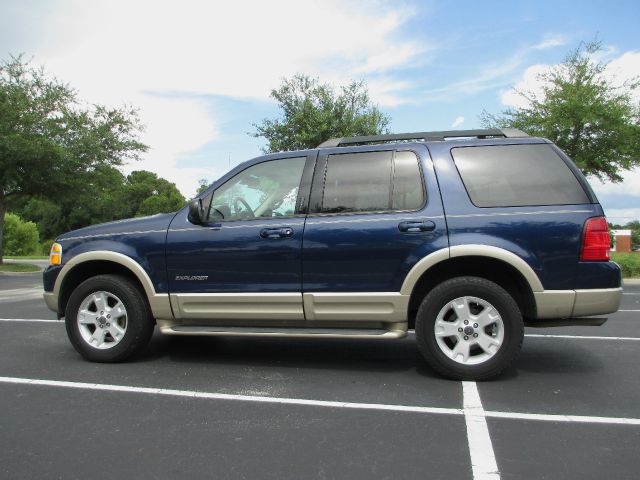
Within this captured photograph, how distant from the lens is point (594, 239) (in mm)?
4031

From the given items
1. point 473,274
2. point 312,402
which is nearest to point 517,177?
point 473,274

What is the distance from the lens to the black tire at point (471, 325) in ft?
13.5

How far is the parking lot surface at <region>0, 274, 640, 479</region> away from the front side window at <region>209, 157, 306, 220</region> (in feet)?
4.61

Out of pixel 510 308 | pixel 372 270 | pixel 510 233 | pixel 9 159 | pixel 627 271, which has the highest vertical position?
pixel 9 159

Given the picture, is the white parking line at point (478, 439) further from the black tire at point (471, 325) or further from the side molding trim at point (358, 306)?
the side molding trim at point (358, 306)

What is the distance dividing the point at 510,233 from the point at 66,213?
3069 inches

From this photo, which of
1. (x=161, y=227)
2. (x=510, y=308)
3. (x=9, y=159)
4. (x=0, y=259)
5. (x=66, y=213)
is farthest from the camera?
(x=66, y=213)

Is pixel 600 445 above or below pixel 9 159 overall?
below

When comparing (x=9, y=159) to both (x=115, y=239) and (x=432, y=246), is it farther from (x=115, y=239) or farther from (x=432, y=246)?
(x=432, y=246)

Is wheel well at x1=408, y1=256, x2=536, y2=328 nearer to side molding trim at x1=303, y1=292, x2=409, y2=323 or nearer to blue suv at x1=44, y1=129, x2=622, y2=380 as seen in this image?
blue suv at x1=44, y1=129, x2=622, y2=380

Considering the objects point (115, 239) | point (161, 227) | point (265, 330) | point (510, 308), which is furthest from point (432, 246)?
point (115, 239)

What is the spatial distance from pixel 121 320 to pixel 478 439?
3.36 metres

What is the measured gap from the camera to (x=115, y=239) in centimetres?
489

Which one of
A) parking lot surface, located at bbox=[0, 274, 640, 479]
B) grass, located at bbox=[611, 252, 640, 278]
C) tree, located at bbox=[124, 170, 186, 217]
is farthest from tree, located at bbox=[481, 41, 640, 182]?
tree, located at bbox=[124, 170, 186, 217]
